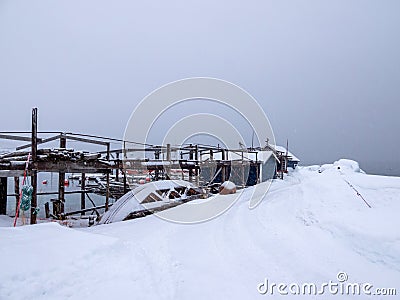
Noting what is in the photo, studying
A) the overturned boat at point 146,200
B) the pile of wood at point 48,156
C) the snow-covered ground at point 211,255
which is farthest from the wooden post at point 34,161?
the snow-covered ground at point 211,255

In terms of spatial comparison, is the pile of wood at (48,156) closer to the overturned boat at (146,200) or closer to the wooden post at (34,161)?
the wooden post at (34,161)

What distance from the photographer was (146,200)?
11.6 m

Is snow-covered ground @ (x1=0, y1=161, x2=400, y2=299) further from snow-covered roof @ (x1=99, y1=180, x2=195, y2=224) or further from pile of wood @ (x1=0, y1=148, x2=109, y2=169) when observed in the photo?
pile of wood @ (x1=0, y1=148, x2=109, y2=169)

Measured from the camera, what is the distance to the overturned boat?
34.6 ft

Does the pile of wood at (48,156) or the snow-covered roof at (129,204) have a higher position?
the pile of wood at (48,156)

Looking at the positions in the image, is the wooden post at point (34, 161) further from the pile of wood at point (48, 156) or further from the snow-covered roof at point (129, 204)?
the snow-covered roof at point (129, 204)

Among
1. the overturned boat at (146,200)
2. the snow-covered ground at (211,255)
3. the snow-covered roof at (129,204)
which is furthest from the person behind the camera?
the overturned boat at (146,200)

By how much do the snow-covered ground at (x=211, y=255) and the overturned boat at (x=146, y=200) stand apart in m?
1.60

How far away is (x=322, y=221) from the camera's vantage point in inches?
314

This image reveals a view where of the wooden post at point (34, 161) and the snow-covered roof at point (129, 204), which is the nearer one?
the wooden post at point (34, 161)

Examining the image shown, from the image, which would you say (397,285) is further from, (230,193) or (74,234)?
(230,193)

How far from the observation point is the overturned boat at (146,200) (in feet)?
34.6

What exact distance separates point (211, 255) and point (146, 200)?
618 centimetres

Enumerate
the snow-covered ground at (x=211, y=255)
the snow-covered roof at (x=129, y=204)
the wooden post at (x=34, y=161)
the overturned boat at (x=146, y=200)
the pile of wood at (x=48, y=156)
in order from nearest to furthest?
1. the snow-covered ground at (x=211, y=255)
2. the wooden post at (x=34, y=161)
3. the pile of wood at (x=48, y=156)
4. the snow-covered roof at (x=129, y=204)
5. the overturned boat at (x=146, y=200)
